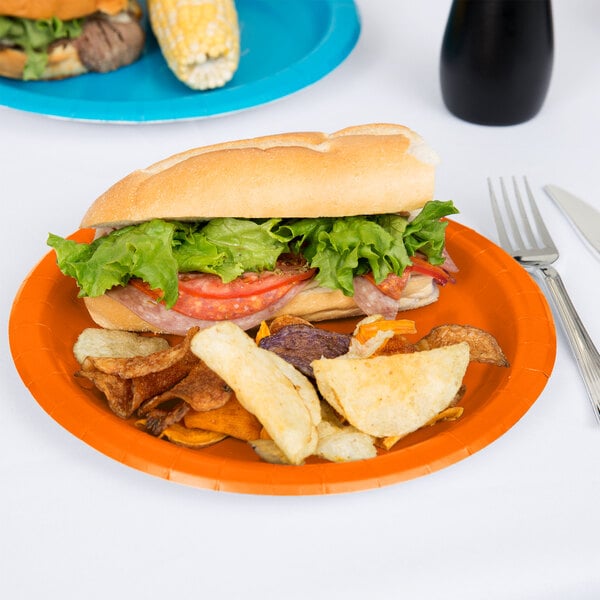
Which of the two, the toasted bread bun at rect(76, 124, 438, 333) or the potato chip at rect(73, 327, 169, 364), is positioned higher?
the toasted bread bun at rect(76, 124, 438, 333)

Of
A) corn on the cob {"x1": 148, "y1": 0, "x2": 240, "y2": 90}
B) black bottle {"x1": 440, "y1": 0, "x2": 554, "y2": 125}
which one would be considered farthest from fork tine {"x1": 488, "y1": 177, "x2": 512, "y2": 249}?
corn on the cob {"x1": 148, "y1": 0, "x2": 240, "y2": 90}

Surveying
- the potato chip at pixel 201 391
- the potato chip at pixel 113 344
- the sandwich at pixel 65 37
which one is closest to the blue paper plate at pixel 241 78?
the sandwich at pixel 65 37

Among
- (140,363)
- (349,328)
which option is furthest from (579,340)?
(140,363)

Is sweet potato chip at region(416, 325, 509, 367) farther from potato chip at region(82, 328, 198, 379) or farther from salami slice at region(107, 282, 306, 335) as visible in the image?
potato chip at region(82, 328, 198, 379)

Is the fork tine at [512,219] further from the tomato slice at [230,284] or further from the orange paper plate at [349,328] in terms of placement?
the tomato slice at [230,284]

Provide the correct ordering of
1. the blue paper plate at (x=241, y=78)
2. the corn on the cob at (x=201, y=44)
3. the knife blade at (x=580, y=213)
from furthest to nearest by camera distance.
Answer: the corn on the cob at (x=201, y=44) → the blue paper plate at (x=241, y=78) → the knife blade at (x=580, y=213)
